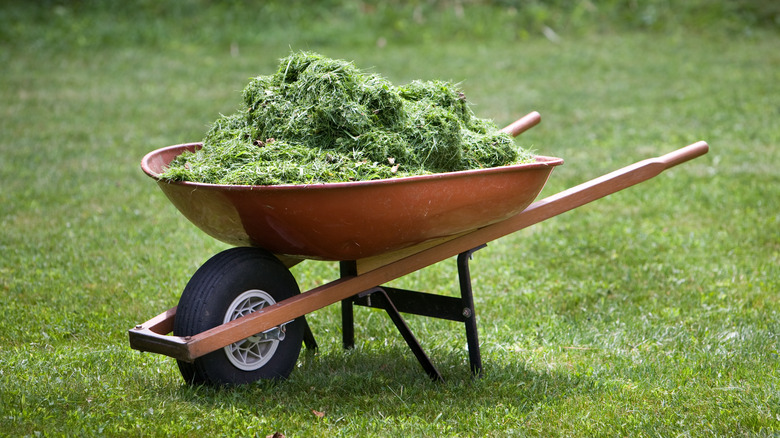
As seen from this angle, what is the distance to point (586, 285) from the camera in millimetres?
4672

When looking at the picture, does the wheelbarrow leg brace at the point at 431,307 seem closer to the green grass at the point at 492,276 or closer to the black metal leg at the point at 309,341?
the green grass at the point at 492,276

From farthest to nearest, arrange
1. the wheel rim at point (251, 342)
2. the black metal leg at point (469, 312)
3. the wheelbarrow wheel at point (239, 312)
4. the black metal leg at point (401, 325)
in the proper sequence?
the black metal leg at point (469, 312)
the black metal leg at point (401, 325)
the wheel rim at point (251, 342)
the wheelbarrow wheel at point (239, 312)

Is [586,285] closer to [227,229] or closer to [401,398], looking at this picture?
[401,398]

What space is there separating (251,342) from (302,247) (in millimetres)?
470

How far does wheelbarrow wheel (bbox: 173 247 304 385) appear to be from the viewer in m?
2.90

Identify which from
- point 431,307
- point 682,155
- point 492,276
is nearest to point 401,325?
point 431,307

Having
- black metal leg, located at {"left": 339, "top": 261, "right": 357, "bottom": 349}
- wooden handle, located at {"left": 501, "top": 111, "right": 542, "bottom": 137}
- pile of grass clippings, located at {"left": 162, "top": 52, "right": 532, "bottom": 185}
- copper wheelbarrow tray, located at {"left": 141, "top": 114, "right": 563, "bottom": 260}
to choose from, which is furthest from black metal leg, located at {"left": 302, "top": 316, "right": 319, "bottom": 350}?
wooden handle, located at {"left": 501, "top": 111, "right": 542, "bottom": 137}

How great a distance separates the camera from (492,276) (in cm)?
489

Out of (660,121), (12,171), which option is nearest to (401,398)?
(12,171)

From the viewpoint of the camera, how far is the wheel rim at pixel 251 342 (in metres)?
3.00

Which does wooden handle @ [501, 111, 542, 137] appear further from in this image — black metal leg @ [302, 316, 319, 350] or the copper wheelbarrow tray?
black metal leg @ [302, 316, 319, 350]

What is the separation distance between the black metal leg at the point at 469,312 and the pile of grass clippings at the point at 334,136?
43 cm

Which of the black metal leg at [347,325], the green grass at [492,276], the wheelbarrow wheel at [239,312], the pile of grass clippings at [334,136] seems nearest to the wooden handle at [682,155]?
the pile of grass clippings at [334,136]

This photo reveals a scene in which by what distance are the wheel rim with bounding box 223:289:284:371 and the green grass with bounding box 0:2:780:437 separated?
0.11 meters
